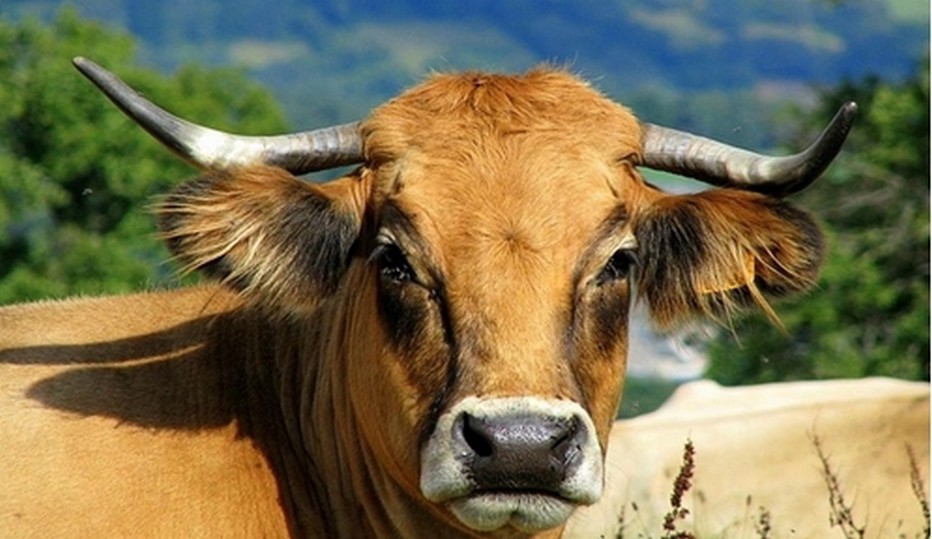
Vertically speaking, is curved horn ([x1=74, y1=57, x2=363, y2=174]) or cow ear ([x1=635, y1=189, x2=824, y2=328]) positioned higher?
cow ear ([x1=635, y1=189, x2=824, y2=328])

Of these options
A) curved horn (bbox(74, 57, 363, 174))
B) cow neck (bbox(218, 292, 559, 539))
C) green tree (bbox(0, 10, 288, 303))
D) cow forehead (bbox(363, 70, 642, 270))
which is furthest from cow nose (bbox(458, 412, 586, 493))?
green tree (bbox(0, 10, 288, 303))

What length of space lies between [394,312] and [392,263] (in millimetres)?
192

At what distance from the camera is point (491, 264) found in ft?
24.2

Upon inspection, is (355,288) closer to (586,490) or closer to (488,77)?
(488,77)

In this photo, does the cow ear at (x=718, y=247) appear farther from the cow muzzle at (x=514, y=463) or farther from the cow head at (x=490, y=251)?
the cow muzzle at (x=514, y=463)

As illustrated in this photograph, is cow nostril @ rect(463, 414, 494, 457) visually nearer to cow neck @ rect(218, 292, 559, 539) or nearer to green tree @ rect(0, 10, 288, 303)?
cow neck @ rect(218, 292, 559, 539)

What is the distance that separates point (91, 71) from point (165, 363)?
1.37m

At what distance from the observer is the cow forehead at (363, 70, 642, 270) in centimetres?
751

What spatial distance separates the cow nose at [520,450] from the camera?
684cm

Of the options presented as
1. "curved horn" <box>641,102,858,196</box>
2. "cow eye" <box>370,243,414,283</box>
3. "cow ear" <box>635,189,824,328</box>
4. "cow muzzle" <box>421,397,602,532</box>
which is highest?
"curved horn" <box>641,102,858,196</box>

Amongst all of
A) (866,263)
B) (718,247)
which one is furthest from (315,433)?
(866,263)

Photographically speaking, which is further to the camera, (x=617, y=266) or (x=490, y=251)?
(x=617, y=266)

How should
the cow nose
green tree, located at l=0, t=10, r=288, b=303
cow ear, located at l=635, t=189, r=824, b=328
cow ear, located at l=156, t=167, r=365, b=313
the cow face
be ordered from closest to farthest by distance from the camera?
the cow nose < the cow face < cow ear, located at l=156, t=167, r=365, b=313 < cow ear, located at l=635, t=189, r=824, b=328 < green tree, located at l=0, t=10, r=288, b=303

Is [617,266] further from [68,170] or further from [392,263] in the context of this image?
[68,170]
